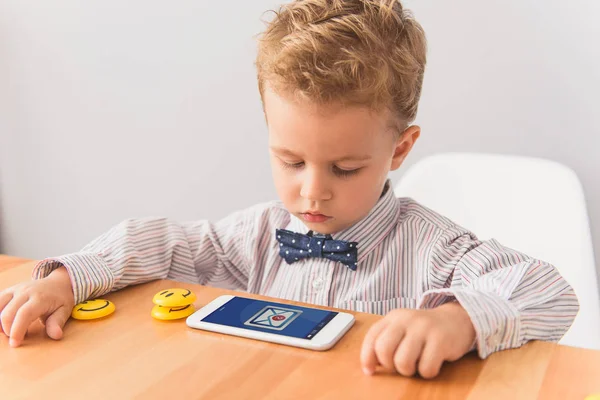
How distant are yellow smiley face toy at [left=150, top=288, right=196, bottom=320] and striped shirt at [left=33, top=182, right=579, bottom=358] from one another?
11 cm

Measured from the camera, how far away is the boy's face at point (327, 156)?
85 cm

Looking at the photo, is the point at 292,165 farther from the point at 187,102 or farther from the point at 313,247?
the point at 187,102

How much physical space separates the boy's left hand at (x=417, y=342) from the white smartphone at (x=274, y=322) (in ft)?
0.21

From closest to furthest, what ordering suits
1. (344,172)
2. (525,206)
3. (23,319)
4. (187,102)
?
1. (23,319)
2. (344,172)
3. (525,206)
4. (187,102)

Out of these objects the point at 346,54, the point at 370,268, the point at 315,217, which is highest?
the point at 346,54

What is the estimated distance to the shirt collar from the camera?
3.38 ft

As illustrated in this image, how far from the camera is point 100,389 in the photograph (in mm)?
650

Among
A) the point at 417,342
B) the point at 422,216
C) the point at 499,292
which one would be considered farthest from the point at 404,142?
the point at 417,342

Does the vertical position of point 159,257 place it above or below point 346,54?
below

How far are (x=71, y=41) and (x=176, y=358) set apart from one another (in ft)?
5.26

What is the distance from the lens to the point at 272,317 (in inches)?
31.3

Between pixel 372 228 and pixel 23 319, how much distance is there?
0.49m

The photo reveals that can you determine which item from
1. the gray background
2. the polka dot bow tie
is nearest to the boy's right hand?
the polka dot bow tie

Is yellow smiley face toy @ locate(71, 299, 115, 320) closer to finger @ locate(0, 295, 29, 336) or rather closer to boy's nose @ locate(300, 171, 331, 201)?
finger @ locate(0, 295, 29, 336)
